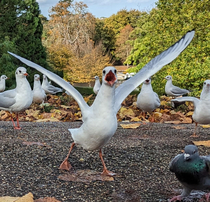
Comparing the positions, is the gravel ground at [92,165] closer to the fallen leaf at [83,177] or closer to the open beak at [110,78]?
the fallen leaf at [83,177]

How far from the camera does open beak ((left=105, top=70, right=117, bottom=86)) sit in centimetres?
256

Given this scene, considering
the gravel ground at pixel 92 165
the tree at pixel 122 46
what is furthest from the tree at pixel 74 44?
the gravel ground at pixel 92 165

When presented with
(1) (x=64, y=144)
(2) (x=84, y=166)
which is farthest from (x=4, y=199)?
(1) (x=64, y=144)

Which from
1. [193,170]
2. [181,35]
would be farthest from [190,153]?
[181,35]

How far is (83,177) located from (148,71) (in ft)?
4.35

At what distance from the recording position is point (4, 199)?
87.3 inches

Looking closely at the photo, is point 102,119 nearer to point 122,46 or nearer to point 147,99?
point 147,99

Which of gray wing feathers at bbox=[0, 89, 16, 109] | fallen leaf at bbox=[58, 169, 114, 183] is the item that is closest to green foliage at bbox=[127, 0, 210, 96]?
gray wing feathers at bbox=[0, 89, 16, 109]

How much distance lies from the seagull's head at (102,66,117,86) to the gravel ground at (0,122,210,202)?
0.92m

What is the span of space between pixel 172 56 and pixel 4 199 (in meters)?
2.27

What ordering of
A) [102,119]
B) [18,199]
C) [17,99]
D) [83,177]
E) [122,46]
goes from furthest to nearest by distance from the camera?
[122,46] → [17,99] → [83,177] → [102,119] → [18,199]

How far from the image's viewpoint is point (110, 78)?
2.60m

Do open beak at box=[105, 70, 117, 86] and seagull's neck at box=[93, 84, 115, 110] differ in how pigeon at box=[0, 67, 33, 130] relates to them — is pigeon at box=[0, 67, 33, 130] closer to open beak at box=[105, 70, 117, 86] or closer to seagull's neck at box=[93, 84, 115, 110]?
seagull's neck at box=[93, 84, 115, 110]

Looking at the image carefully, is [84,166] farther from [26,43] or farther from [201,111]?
[26,43]
